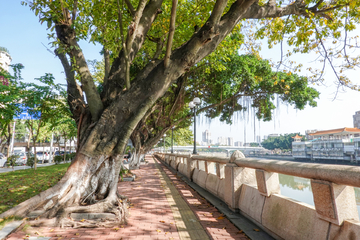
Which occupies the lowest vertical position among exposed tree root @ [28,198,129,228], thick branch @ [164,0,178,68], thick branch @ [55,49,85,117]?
exposed tree root @ [28,198,129,228]

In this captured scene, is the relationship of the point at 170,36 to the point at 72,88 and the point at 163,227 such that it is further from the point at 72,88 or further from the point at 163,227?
the point at 163,227

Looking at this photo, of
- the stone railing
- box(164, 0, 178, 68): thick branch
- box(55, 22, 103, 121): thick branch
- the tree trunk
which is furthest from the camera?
box(55, 22, 103, 121): thick branch

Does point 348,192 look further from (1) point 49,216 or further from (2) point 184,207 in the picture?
(1) point 49,216

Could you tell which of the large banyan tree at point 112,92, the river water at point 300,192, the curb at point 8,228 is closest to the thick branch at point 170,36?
the large banyan tree at point 112,92

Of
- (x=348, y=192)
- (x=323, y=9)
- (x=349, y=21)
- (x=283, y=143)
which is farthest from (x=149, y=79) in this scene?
(x=283, y=143)

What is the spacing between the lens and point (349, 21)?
22.0ft

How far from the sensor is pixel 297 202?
3.17m

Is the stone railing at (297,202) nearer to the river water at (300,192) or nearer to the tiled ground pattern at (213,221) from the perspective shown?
the tiled ground pattern at (213,221)

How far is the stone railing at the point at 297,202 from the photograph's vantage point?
7.79ft

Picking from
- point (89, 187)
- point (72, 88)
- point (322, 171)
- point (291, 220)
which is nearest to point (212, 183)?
point (89, 187)

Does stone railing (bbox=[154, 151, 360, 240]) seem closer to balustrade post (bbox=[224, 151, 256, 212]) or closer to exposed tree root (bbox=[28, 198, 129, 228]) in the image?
balustrade post (bbox=[224, 151, 256, 212])

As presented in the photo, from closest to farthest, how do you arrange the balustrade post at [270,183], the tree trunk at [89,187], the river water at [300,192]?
the balustrade post at [270,183] → the tree trunk at [89,187] → the river water at [300,192]

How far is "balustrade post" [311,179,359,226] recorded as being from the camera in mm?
2402

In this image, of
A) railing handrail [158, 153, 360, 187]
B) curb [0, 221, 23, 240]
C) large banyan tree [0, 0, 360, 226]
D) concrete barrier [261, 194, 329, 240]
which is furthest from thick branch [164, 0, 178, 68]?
curb [0, 221, 23, 240]
